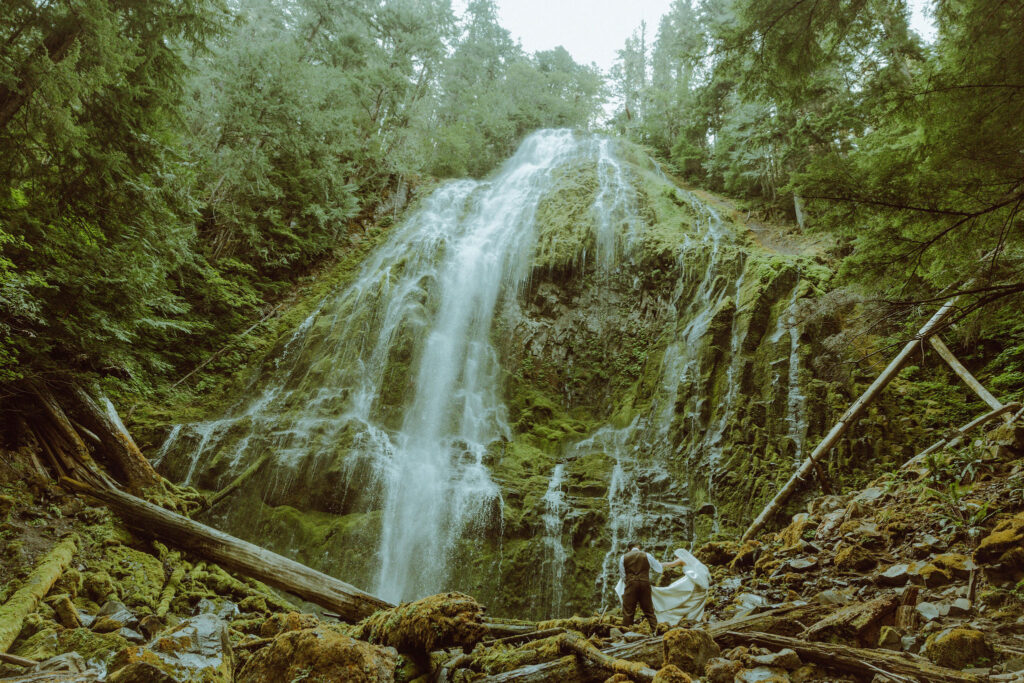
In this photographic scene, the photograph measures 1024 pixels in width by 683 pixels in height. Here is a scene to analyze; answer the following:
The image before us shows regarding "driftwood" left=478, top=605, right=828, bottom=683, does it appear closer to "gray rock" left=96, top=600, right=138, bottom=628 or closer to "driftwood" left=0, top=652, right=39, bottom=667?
"driftwood" left=0, top=652, right=39, bottom=667

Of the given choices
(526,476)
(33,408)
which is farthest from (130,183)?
(526,476)

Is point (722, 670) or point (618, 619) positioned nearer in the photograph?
point (722, 670)

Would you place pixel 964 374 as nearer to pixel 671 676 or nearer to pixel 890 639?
pixel 890 639

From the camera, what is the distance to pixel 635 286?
46.8 ft

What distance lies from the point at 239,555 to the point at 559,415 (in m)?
8.34

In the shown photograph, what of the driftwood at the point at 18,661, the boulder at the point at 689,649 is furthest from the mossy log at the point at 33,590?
the boulder at the point at 689,649

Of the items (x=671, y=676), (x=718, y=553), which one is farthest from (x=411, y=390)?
(x=671, y=676)

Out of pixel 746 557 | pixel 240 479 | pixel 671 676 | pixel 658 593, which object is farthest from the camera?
pixel 240 479

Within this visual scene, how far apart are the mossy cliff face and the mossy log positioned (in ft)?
11.3

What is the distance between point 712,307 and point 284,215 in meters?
14.3

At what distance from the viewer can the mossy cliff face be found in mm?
8453

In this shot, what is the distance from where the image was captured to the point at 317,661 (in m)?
2.74

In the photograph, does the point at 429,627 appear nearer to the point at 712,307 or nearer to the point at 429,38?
the point at 712,307

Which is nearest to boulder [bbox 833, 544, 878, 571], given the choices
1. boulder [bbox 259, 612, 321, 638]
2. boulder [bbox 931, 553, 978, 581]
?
boulder [bbox 931, 553, 978, 581]
